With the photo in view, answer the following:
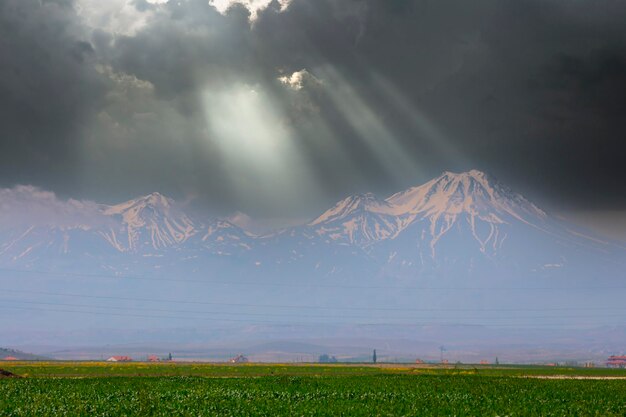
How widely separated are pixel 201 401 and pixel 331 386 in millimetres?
22811

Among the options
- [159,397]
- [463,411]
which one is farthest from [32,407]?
[463,411]

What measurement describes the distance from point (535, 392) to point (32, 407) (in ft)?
151

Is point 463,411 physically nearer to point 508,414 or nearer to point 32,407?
point 508,414

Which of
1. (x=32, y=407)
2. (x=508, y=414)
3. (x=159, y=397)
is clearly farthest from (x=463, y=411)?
(x=32, y=407)

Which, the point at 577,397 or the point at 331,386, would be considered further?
the point at 331,386

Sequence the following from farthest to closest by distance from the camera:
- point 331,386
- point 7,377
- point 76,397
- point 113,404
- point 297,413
A: 1. point 7,377
2. point 331,386
3. point 76,397
4. point 113,404
5. point 297,413

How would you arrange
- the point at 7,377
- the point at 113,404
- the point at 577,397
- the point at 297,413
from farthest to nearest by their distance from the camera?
the point at 7,377 < the point at 577,397 < the point at 113,404 < the point at 297,413

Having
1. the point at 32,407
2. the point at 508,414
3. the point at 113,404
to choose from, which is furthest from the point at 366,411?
the point at 32,407

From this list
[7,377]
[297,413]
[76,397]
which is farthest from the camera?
[7,377]

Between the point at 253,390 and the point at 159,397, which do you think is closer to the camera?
the point at 159,397

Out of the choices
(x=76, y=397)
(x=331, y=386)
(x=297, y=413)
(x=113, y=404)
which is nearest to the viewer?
(x=297, y=413)

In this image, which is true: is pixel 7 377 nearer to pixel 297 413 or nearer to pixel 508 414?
pixel 297 413

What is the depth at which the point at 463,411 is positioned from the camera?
2299 inches

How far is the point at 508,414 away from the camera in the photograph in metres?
56.7
